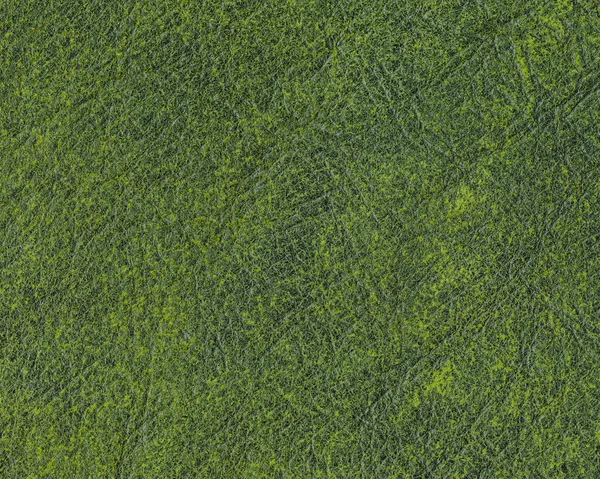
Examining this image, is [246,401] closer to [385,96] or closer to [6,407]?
[6,407]

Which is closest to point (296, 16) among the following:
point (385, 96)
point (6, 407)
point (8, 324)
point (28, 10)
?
point (385, 96)

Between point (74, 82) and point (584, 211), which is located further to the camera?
point (74, 82)

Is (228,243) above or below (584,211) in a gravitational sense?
above

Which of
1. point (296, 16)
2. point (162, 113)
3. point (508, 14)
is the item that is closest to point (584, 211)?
point (508, 14)

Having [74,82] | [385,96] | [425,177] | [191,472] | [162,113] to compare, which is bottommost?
[191,472]

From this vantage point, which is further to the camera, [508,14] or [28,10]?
[28,10]

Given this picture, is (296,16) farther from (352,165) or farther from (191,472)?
(191,472)
